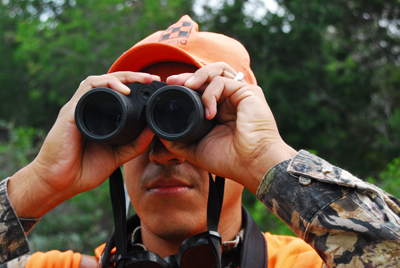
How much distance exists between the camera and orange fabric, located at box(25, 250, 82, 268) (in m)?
1.88

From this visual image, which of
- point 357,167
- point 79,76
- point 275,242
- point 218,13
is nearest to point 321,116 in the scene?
point 357,167

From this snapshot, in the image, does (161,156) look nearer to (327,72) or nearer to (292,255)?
(292,255)

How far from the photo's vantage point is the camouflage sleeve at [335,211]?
3.87 ft

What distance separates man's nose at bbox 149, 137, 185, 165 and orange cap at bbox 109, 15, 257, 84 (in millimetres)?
420

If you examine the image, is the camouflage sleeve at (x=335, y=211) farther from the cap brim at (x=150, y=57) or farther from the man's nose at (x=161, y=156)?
the cap brim at (x=150, y=57)

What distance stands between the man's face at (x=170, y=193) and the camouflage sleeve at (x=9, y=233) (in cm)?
54

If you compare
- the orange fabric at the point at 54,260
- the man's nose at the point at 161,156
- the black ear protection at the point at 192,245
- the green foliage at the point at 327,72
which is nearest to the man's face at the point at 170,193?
the man's nose at the point at 161,156

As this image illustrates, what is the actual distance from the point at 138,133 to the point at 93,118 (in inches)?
8.4

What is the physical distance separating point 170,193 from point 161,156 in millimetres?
184

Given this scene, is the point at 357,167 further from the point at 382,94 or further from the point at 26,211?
the point at 26,211

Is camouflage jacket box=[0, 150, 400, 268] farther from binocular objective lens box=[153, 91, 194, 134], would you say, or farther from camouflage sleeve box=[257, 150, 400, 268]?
binocular objective lens box=[153, 91, 194, 134]

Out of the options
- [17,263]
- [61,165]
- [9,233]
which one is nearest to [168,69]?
[61,165]

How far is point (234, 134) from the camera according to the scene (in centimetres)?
150

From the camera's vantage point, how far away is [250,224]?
1845 millimetres
